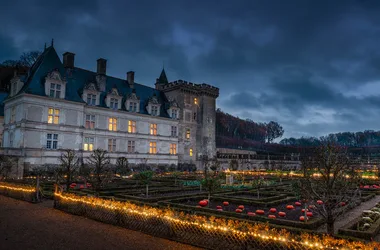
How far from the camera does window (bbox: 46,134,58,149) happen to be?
33.1m

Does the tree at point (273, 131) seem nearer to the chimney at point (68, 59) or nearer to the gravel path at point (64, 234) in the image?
the chimney at point (68, 59)

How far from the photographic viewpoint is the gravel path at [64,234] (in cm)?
945

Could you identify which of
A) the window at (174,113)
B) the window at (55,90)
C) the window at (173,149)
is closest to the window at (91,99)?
the window at (55,90)

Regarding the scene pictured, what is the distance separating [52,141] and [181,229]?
90.9 feet

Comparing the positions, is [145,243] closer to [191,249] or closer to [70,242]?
[191,249]

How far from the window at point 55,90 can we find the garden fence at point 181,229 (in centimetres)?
2259

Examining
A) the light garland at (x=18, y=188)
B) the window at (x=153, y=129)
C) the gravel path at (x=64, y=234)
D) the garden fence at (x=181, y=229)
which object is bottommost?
the gravel path at (x=64, y=234)

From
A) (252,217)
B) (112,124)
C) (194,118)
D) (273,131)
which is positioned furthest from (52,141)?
(273,131)

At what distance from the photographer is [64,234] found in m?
10.8

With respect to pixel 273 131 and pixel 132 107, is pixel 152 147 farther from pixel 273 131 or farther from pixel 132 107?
pixel 273 131

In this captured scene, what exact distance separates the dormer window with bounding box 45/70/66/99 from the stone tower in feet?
63.9

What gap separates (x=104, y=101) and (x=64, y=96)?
250 inches

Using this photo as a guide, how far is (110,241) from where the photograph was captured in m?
10.0

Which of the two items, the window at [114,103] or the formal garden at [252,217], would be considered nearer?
the formal garden at [252,217]
